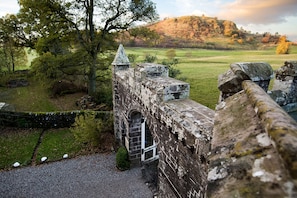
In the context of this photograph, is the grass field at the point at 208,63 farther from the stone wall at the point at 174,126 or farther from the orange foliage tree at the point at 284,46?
the stone wall at the point at 174,126

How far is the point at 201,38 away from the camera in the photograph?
2566 centimetres

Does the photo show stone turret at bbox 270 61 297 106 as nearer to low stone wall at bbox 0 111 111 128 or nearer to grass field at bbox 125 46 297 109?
grass field at bbox 125 46 297 109

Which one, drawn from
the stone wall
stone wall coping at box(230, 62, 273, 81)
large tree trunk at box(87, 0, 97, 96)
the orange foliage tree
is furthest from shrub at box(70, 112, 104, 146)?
the orange foliage tree

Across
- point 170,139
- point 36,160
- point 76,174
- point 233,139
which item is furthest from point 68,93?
point 233,139

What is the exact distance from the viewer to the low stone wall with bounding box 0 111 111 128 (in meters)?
15.1

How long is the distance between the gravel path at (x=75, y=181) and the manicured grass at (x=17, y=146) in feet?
2.75

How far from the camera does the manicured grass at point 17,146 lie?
11.5m

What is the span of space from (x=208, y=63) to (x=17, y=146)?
1840cm

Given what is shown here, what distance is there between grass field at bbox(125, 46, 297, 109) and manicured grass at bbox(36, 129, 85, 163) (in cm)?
981

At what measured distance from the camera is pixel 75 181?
10.2 metres

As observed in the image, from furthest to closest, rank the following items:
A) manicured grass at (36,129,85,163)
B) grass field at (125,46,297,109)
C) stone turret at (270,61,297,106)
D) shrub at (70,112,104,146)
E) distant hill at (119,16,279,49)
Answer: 1. distant hill at (119,16,279,49)
2. grass field at (125,46,297,109)
3. manicured grass at (36,129,85,163)
4. shrub at (70,112,104,146)
5. stone turret at (270,61,297,106)

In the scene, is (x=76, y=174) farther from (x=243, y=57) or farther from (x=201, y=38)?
(x=201, y=38)

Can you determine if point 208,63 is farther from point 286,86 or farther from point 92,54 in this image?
point 286,86

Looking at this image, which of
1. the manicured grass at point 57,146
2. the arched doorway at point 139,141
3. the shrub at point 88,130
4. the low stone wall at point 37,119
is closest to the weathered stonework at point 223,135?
the arched doorway at point 139,141
